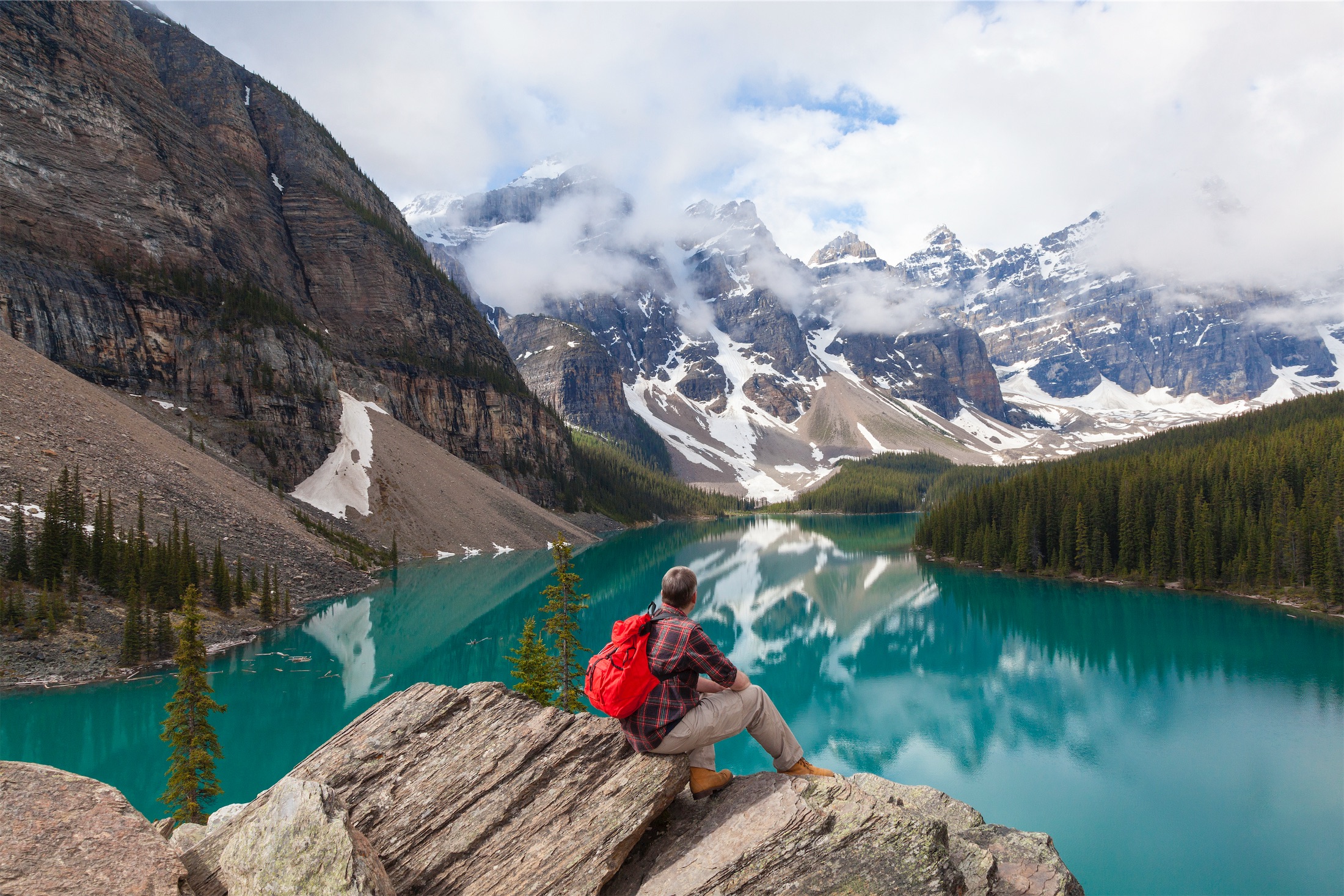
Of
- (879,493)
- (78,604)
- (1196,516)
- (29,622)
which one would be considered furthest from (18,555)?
(879,493)

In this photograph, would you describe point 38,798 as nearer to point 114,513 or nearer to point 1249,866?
point 1249,866

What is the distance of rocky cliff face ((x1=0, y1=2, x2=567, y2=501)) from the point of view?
58656 mm

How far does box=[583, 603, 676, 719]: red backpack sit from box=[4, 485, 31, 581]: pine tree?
34.2 m

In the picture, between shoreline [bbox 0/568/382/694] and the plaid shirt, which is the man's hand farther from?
shoreline [bbox 0/568/382/694]

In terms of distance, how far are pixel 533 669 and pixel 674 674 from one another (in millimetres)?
12220

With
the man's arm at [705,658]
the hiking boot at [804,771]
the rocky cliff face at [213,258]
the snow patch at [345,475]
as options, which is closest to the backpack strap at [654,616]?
the man's arm at [705,658]

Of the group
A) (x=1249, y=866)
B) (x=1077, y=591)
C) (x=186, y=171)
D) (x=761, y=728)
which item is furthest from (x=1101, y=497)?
(x=186, y=171)

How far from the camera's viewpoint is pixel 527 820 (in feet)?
19.2

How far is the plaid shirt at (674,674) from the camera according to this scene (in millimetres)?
5699

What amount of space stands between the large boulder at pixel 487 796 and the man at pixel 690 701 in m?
0.23

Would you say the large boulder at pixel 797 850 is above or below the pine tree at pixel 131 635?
above

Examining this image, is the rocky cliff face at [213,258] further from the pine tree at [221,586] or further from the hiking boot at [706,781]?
the hiking boot at [706,781]

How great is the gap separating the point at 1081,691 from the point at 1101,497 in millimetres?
37580

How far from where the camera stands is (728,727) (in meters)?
5.93
